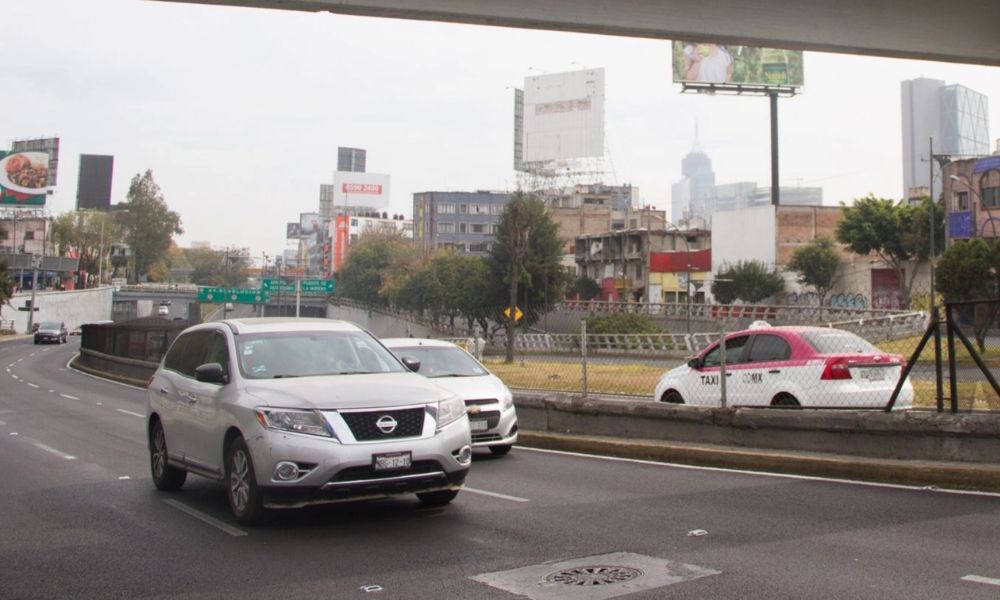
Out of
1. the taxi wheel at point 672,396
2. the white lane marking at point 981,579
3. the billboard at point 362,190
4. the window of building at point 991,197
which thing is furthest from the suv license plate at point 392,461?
the billboard at point 362,190

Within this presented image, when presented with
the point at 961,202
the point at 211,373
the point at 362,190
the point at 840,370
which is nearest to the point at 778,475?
the point at 840,370

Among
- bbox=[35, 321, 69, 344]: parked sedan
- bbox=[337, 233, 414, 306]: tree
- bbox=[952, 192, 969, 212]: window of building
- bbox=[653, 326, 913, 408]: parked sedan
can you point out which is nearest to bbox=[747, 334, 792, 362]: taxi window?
bbox=[653, 326, 913, 408]: parked sedan

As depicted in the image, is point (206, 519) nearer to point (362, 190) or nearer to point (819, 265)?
point (819, 265)

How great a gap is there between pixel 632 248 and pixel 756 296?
20.9 metres

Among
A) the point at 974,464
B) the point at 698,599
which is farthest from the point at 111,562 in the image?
the point at 974,464

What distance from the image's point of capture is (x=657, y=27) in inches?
496

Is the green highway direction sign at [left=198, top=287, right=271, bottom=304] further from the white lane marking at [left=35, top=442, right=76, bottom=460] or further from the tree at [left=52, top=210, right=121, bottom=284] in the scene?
the white lane marking at [left=35, top=442, right=76, bottom=460]

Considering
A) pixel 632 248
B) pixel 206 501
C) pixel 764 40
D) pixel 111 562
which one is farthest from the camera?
pixel 632 248

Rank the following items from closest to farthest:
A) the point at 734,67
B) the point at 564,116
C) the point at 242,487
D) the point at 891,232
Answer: the point at 242,487
the point at 891,232
the point at 734,67
the point at 564,116

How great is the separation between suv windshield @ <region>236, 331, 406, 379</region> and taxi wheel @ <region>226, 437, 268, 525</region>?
2.37 feet

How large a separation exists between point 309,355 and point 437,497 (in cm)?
184

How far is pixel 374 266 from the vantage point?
109938 mm

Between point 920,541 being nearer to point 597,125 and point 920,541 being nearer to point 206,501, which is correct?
point 206,501

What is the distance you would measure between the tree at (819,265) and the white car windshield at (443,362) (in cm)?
6765
